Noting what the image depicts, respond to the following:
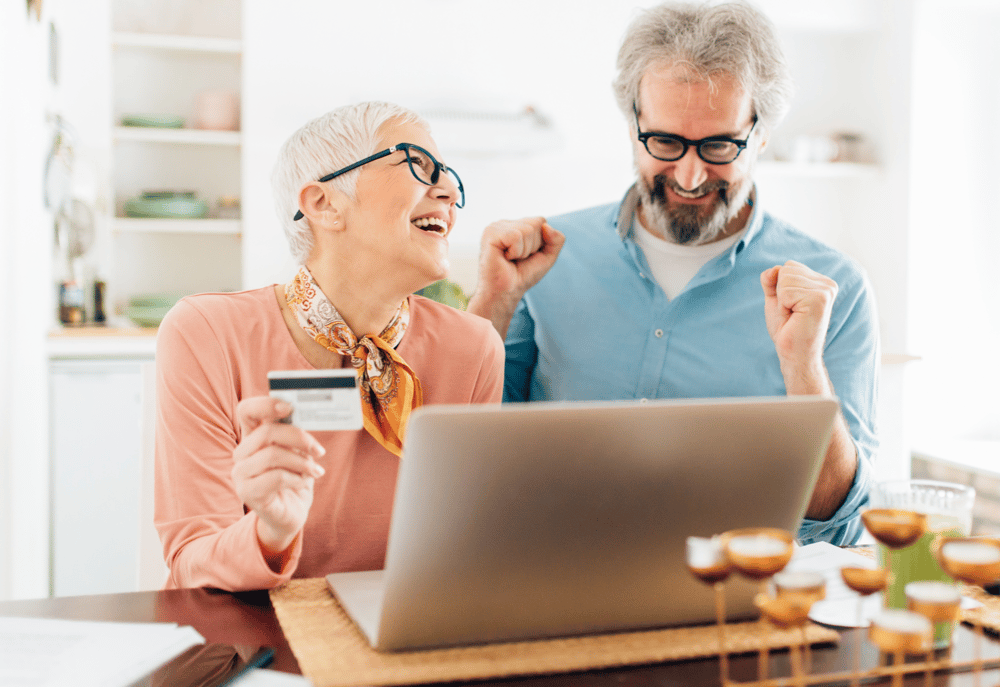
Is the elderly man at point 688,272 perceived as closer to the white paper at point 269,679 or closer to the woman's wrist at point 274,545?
the woman's wrist at point 274,545

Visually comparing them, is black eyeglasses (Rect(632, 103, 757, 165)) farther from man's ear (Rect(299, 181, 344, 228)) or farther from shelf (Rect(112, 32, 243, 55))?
shelf (Rect(112, 32, 243, 55))

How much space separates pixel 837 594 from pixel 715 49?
104 centimetres

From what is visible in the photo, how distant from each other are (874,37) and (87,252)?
3.88m

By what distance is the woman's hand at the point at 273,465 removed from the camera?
893mm

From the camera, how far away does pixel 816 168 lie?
13.9ft

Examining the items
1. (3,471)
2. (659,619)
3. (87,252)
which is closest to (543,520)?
(659,619)

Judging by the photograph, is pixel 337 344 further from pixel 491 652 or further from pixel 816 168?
pixel 816 168

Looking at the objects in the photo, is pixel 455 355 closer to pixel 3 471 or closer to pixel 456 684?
pixel 456 684

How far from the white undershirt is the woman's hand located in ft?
3.44

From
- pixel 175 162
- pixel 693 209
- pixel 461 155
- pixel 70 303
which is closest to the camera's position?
pixel 693 209

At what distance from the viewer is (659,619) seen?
2.87 ft

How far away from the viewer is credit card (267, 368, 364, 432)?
0.84m

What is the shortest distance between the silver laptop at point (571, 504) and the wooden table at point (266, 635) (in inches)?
2.8

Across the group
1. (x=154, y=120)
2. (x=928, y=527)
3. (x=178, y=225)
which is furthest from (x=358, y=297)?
(x=154, y=120)
